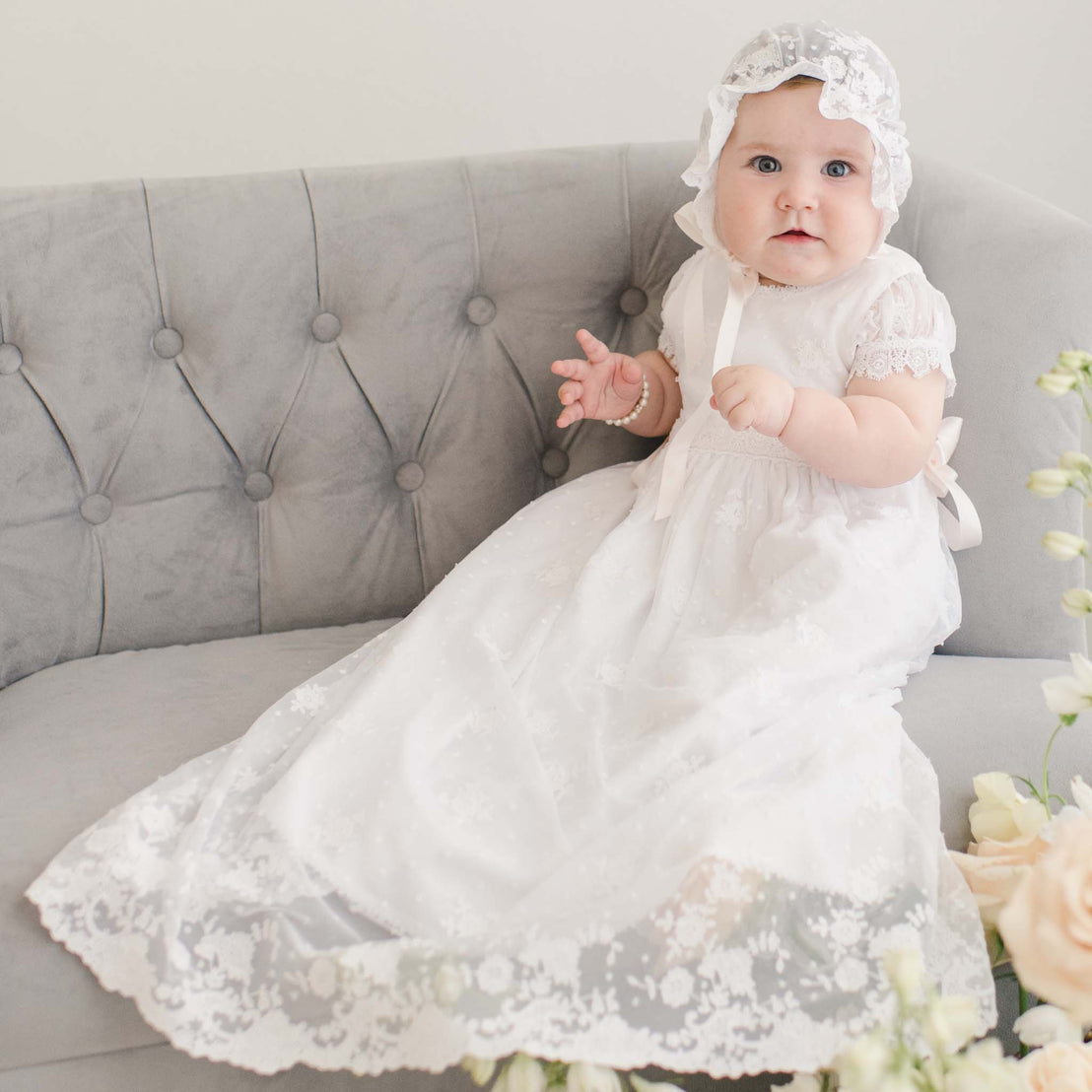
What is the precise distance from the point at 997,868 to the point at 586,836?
0.30 metres

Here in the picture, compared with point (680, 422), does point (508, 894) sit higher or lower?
lower

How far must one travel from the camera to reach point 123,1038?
91 centimetres

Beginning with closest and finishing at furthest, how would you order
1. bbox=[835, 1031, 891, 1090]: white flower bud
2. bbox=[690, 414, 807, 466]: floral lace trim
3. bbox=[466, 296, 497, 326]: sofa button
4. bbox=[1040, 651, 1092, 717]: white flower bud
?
bbox=[835, 1031, 891, 1090]: white flower bud
bbox=[1040, 651, 1092, 717]: white flower bud
bbox=[690, 414, 807, 466]: floral lace trim
bbox=[466, 296, 497, 326]: sofa button

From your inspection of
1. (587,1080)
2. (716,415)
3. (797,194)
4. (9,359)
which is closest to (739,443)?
(716,415)

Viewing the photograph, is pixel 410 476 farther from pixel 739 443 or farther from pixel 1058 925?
pixel 1058 925

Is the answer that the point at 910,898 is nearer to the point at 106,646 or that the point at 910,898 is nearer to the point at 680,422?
the point at 680,422

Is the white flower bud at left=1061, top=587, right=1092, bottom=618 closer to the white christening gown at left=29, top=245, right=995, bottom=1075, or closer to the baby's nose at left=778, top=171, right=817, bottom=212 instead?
the white christening gown at left=29, top=245, right=995, bottom=1075

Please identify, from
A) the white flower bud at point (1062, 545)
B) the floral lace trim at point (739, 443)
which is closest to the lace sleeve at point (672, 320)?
the floral lace trim at point (739, 443)

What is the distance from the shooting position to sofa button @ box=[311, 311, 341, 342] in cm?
139

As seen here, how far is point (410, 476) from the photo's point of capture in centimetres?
142

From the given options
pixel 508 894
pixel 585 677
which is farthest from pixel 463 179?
pixel 508 894

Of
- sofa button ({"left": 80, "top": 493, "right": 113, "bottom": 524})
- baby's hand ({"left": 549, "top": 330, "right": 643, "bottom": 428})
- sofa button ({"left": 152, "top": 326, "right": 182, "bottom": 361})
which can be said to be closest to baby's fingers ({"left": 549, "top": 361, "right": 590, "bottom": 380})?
baby's hand ({"left": 549, "top": 330, "right": 643, "bottom": 428})

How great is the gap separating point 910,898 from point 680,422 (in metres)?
0.61

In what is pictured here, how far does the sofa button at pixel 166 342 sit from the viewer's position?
4.51 ft
